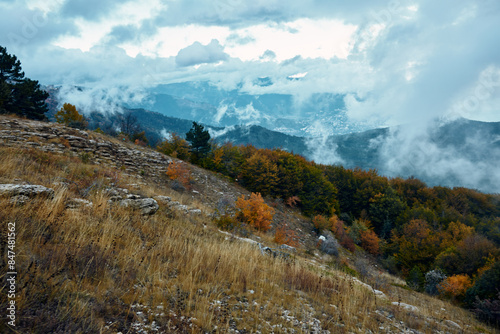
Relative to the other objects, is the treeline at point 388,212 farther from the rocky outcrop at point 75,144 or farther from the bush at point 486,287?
the rocky outcrop at point 75,144

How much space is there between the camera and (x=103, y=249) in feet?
12.1

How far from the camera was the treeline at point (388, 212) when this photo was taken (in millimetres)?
23281

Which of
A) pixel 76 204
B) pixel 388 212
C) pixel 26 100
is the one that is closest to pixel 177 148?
pixel 26 100

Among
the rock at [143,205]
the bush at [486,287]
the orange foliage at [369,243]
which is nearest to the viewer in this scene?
the rock at [143,205]

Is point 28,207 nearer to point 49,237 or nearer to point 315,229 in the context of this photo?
point 49,237

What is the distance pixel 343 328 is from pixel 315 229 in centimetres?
2907

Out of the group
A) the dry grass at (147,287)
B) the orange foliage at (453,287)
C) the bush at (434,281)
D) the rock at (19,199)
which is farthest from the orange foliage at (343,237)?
the rock at (19,199)

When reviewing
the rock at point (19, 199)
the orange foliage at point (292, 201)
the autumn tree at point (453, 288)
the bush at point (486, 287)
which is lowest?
the autumn tree at point (453, 288)

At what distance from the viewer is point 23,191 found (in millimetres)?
4578

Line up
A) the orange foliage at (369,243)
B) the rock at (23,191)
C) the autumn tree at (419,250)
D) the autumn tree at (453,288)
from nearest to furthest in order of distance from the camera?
the rock at (23,191)
the autumn tree at (453,288)
the autumn tree at (419,250)
the orange foliage at (369,243)

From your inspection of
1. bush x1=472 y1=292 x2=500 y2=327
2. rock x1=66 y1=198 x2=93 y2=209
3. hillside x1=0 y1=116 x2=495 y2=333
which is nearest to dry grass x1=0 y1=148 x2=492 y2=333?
hillside x1=0 y1=116 x2=495 y2=333

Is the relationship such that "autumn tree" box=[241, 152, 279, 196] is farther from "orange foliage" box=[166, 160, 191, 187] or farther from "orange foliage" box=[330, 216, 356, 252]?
"orange foliage" box=[166, 160, 191, 187]

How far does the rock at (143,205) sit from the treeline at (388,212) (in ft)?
64.0

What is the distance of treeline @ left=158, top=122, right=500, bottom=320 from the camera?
76.4 feet
